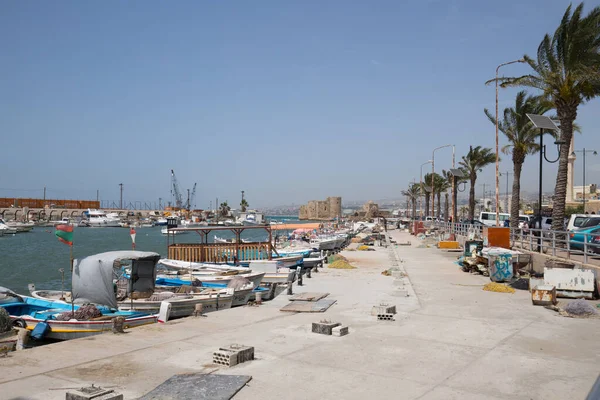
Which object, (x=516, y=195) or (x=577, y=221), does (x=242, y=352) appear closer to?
(x=577, y=221)

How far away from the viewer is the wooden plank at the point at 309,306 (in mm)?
15875

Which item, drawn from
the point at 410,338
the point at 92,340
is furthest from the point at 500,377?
the point at 92,340

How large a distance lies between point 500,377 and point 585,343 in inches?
142

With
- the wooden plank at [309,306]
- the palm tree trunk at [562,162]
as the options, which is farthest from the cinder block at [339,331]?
the palm tree trunk at [562,162]

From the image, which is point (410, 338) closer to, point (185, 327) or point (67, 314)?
point (185, 327)

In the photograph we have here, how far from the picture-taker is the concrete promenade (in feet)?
27.9

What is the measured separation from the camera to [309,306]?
648 inches

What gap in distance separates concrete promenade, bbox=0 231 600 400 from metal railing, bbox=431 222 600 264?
4.01 meters

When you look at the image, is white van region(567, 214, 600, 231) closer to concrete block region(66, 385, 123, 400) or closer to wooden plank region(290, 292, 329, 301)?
wooden plank region(290, 292, 329, 301)

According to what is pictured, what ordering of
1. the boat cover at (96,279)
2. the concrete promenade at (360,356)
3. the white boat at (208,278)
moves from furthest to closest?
the white boat at (208,278)
the boat cover at (96,279)
the concrete promenade at (360,356)

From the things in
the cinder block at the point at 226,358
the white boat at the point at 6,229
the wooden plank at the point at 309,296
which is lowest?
the white boat at the point at 6,229

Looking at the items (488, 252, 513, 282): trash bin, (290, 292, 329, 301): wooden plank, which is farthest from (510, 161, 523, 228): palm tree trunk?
(290, 292, 329, 301): wooden plank

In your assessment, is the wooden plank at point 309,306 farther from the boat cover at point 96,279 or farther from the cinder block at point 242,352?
the cinder block at point 242,352

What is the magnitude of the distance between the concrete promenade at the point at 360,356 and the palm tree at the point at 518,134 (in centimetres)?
2534
